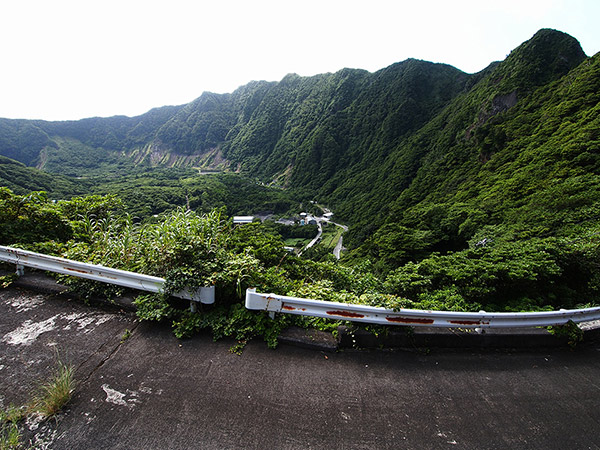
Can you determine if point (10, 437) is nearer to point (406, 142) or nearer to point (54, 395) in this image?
point (54, 395)

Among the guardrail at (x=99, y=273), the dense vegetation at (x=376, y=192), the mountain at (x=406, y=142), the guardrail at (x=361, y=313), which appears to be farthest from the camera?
the mountain at (x=406, y=142)

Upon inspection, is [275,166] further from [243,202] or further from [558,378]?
[558,378]

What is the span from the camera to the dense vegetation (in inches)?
142

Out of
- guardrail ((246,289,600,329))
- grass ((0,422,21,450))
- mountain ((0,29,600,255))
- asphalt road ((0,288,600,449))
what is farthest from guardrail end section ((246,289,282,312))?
mountain ((0,29,600,255))

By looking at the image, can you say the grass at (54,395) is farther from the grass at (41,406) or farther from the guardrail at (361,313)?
the guardrail at (361,313)

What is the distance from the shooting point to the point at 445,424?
1.92 meters

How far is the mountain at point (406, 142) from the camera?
17.7 metres

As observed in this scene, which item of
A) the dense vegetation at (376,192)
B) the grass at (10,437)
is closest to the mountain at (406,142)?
the dense vegetation at (376,192)

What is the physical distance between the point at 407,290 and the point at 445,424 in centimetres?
226

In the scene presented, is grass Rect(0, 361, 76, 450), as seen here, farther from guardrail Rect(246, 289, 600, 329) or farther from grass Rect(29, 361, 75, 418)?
guardrail Rect(246, 289, 600, 329)

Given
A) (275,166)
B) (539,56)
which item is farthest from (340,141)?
(539,56)

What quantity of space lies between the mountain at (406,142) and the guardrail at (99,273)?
10062 millimetres

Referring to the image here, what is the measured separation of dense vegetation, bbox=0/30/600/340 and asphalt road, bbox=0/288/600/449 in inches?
17.8

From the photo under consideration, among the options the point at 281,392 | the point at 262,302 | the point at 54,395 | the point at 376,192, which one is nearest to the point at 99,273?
the point at 54,395
